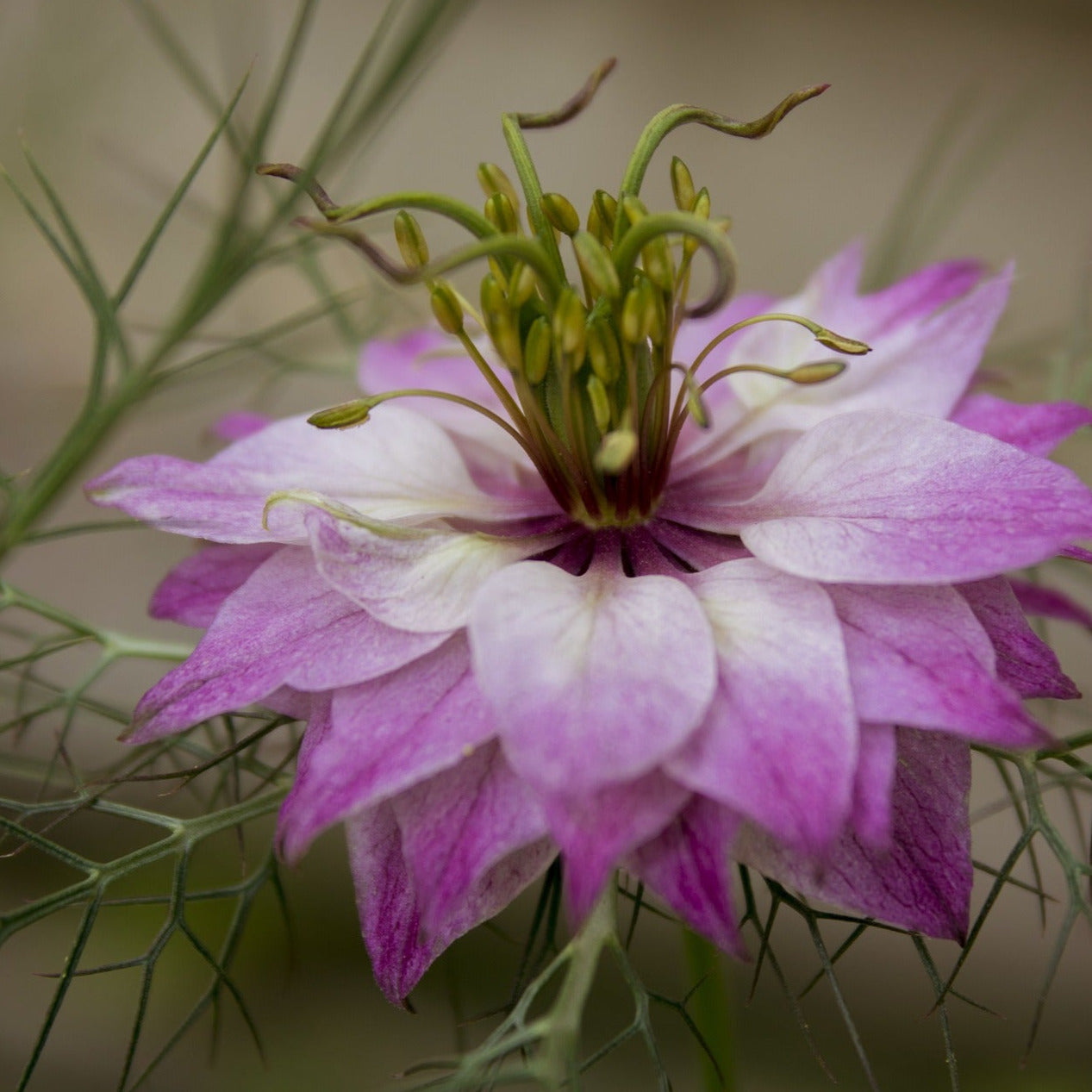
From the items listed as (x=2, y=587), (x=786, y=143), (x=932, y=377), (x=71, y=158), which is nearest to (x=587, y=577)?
(x=932, y=377)

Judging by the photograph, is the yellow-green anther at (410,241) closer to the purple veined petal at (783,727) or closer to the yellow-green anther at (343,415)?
the yellow-green anther at (343,415)

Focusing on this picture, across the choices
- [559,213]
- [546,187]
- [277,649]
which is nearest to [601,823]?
[277,649]

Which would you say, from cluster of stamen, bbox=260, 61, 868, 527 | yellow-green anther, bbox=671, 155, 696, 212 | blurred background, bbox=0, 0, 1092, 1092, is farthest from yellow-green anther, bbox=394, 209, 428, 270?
blurred background, bbox=0, 0, 1092, 1092

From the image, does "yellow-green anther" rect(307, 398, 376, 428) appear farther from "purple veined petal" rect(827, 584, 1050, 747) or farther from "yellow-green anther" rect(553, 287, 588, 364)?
"purple veined petal" rect(827, 584, 1050, 747)

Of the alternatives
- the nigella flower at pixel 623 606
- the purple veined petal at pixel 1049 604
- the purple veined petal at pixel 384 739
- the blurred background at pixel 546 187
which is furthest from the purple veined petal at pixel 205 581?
the blurred background at pixel 546 187

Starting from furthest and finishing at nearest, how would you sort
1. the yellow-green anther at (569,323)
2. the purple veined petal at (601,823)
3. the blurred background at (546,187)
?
the blurred background at (546,187) → the yellow-green anther at (569,323) → the purple veined petal at (601,823)

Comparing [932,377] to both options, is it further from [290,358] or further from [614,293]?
[290,358]
